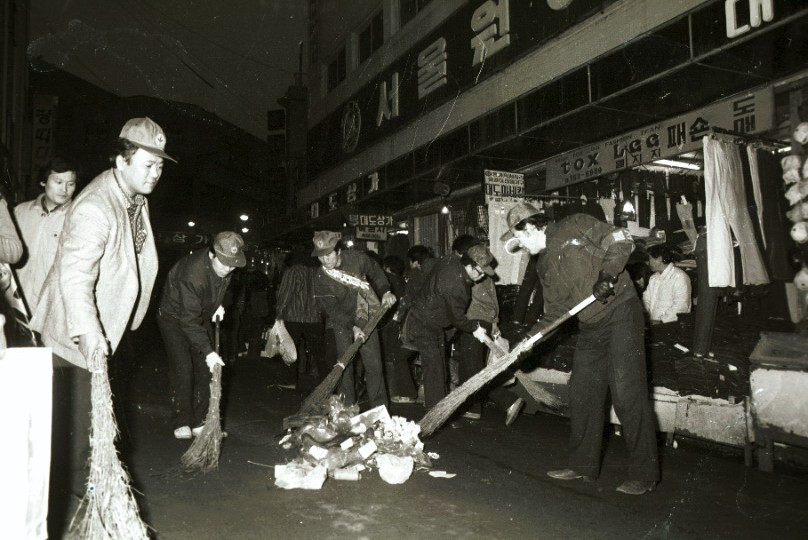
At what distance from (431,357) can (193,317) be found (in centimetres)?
261

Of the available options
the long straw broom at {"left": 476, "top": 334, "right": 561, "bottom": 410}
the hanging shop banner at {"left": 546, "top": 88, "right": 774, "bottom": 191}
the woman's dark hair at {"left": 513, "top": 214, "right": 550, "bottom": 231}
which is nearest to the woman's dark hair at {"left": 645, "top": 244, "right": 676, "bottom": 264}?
the hanging shop banner at {"left": 546, "top": 88, "right": 774, "bottom": 191}

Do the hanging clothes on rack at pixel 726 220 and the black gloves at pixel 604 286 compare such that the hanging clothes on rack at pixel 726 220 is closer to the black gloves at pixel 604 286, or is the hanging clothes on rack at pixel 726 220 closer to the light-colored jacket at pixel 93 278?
the black gloves at pixel 604 286

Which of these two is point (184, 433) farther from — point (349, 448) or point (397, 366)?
point (397, 366)

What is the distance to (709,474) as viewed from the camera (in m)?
4.62

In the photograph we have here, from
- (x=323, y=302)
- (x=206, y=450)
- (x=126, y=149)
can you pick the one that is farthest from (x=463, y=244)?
(x=126, y=149)

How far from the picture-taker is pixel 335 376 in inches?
241

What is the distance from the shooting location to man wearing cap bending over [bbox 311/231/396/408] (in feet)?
21.2

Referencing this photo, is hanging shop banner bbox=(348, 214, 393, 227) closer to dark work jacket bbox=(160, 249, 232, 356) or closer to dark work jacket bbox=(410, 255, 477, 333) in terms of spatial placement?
dark work jacket bbox=(410, 255, 477, 333)

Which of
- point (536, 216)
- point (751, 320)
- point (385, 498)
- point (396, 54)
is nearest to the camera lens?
point (385, 498)

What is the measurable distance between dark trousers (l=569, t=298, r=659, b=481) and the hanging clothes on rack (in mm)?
2063

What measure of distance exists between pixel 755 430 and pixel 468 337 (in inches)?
124

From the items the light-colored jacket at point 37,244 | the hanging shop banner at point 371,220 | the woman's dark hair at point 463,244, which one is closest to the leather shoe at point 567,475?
the woman's dark hair at point 463,244

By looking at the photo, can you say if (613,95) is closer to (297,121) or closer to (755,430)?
(755,430)

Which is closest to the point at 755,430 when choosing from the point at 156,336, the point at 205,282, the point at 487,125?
the point at 205,282
